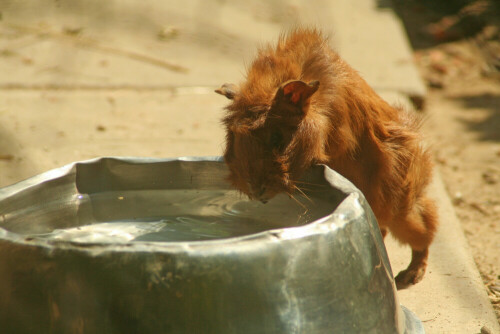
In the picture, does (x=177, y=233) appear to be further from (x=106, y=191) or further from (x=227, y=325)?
(x=227, y=325)

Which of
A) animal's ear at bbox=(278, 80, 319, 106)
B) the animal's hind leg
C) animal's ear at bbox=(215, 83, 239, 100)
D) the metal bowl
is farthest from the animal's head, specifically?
the animal's hind leg

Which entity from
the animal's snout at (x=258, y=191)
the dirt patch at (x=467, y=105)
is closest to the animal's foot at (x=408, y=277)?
the dirt patch at (x=467, y=105)

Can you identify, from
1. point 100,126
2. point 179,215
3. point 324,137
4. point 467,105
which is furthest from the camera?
point 467,105

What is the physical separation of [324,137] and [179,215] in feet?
3.09

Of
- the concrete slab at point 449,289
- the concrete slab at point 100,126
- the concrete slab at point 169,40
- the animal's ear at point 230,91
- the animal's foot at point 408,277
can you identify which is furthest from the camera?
the concrete slab at point 169,40

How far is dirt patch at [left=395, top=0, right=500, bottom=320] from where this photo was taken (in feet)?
15.8

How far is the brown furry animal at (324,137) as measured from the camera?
316 cm

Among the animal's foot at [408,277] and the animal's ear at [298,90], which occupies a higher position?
the animal's ear at [298,90]

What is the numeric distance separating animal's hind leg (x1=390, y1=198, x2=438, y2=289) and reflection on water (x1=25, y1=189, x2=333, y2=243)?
0.72 meters

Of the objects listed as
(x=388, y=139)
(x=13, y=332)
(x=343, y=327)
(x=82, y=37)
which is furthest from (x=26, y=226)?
(x=82, y=37)

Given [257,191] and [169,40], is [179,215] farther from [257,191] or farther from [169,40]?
[169,40]

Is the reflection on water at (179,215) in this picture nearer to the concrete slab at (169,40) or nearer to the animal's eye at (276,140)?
the animal's eye at (276,140)

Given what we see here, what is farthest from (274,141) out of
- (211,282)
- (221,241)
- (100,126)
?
(100,126)

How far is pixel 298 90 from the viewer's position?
311cm
